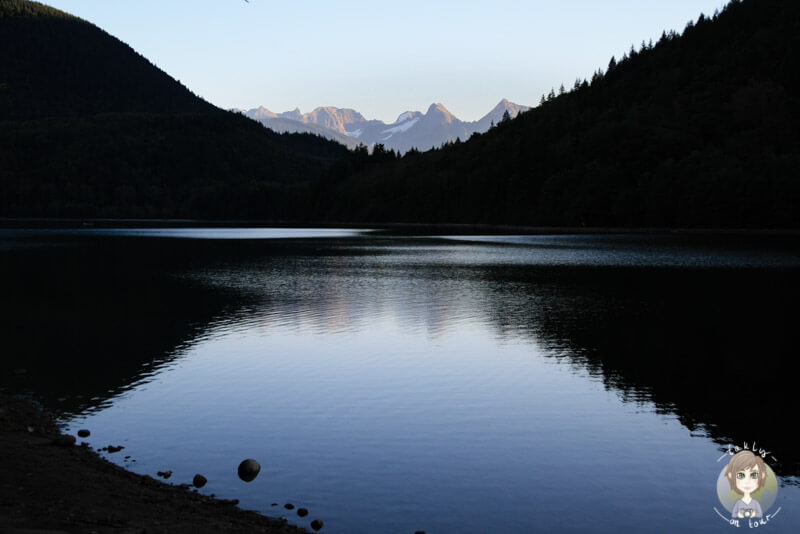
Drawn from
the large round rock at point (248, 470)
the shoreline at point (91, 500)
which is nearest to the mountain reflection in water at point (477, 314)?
the shoreline at point (91, 500)

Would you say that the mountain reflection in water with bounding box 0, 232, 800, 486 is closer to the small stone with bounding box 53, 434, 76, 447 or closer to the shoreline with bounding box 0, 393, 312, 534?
the small stone with bounding box 53, 434, 76, 447

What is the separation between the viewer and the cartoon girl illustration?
15.0 m

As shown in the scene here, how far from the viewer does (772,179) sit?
160875mm

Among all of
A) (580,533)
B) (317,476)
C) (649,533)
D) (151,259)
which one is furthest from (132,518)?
(151,259)

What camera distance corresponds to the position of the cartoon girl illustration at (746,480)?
49.3 ft

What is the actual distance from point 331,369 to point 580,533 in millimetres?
16448

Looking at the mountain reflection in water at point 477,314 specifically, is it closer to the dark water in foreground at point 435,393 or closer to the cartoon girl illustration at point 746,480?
the dark water in foreground at point 435,393

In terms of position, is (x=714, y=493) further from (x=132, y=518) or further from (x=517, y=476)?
(x=132, y=518)

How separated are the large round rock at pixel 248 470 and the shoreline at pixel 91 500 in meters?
1.46

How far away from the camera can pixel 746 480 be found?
49.9 ft

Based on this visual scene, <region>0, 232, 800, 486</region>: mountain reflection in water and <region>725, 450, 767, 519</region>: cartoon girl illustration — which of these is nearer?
<region>725, 450, 767, 519</region>: cartoon girl illustration

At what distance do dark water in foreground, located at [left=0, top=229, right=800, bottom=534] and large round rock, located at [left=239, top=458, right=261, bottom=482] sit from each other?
1.02 feet

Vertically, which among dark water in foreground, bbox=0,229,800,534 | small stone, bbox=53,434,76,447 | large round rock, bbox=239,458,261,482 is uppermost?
small stone, bbox=53,434,76,447

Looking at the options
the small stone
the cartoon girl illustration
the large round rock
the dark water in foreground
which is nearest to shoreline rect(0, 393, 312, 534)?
the small stone
